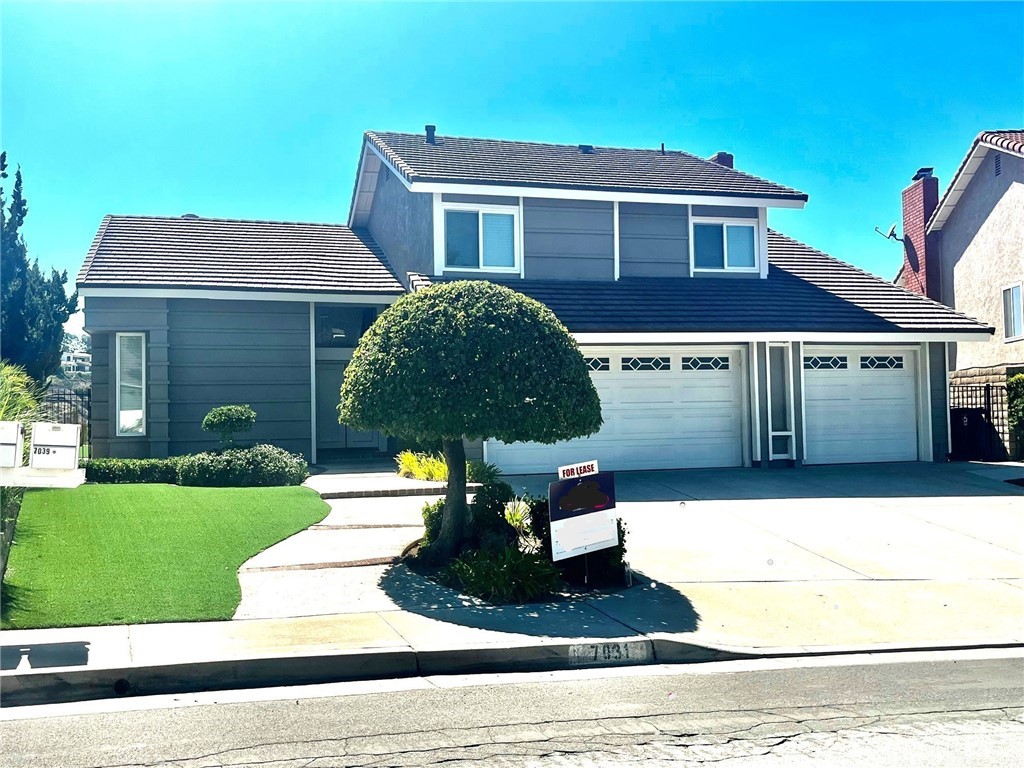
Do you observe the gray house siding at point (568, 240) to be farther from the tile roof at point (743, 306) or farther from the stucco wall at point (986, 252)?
the stucco wall at point (986, 252)

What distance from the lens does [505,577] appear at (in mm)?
8984

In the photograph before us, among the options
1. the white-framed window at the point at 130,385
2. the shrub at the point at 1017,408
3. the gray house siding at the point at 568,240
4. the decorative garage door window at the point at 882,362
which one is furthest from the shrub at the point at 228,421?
the shrub at the point at 1017,408

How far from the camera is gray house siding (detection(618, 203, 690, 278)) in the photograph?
64.6ft

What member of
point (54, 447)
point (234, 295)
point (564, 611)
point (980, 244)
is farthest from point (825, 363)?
point (54, 447)

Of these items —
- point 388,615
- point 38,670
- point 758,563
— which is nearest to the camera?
point 38,670

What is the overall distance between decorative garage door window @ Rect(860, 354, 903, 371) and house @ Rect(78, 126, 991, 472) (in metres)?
0.04

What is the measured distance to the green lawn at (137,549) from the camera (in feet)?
26.5

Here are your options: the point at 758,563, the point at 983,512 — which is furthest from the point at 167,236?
the point at 983,512

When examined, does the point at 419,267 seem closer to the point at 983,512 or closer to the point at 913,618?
the point at 983,512

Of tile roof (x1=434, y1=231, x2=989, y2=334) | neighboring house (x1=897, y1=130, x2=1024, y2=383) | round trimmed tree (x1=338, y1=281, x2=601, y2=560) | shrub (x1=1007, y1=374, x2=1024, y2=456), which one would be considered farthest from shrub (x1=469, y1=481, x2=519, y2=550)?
neighboring house (x1=897, y1=130, x2=1024, y2=383)

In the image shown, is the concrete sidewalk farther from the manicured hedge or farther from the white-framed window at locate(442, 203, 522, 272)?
the white-framed window at locate(442, 203, 522, 272)

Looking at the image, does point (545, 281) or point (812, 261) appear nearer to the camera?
point (545, 281)

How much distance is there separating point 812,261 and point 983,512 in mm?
9618

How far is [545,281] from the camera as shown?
18.8m
